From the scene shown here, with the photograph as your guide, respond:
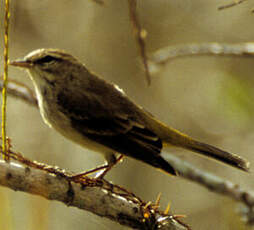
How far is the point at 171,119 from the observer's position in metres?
8.27

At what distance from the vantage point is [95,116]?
4219mm

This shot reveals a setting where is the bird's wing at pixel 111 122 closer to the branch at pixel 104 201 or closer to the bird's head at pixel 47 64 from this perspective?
the bird's head at pixel 47 64

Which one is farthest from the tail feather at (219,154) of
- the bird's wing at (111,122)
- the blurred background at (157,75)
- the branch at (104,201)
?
the blurred background at (157,75)

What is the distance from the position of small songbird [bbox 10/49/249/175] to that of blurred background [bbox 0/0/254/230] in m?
2.88

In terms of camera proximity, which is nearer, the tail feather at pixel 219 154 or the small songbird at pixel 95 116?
the small songbird at pixel 95 116

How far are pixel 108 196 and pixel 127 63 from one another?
5267 mm

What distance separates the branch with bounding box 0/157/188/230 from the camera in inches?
122

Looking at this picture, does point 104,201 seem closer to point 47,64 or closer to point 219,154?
point 219,154

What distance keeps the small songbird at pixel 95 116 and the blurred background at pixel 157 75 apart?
9.46 ft

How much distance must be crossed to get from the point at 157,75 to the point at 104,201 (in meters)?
5.56

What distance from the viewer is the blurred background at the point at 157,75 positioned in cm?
752

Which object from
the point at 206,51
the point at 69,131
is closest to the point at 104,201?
the point at 69,131

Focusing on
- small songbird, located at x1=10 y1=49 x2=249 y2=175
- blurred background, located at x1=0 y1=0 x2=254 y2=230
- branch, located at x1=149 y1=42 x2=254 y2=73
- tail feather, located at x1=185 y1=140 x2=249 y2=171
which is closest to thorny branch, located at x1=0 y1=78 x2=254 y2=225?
tail feather, located at x1=185 y1=140 x2=249 y2=171

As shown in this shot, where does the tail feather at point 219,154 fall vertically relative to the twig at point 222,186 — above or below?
below
